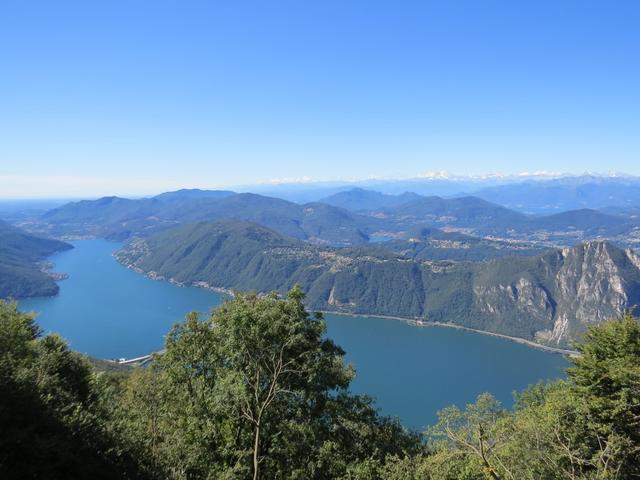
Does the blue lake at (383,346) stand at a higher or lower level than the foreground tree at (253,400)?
lower

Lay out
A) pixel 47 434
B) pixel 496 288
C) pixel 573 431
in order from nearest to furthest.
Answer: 1. pixel 47 434
2. pixel 573 431
3. pixel 496 288

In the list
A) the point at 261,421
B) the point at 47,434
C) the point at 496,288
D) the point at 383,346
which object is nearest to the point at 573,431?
the point at 261,421

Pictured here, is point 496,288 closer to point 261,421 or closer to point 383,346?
point 383,346

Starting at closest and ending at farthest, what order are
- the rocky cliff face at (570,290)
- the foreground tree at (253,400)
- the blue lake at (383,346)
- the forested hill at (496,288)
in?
the foreground tree at (253,400), the blue lake at (383,346), the forested hill at (496,288), the rocky cliff face at (570,290)

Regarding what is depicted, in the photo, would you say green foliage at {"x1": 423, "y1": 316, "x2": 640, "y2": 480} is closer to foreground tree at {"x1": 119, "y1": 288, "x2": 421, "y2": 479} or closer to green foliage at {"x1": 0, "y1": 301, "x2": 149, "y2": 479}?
foreground tree at {"x1": 119, "y1": 288, "x2": 421, "y2": 479}

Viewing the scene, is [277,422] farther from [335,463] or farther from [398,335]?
[398,335]

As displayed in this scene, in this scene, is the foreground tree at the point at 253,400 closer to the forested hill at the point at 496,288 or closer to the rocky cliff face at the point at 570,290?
the forested hill at the point at 496,288

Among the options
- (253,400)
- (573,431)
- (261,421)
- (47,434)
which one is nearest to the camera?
(47,434)

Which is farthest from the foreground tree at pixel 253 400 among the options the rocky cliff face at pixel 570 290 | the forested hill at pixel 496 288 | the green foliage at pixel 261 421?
the rocky cliff face at pixel 570 290

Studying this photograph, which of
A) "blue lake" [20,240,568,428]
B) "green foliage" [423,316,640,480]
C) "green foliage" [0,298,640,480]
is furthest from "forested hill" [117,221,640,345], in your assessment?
"green foliage" [0,298,640,480]
